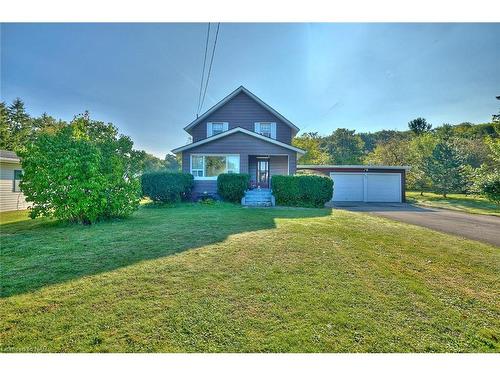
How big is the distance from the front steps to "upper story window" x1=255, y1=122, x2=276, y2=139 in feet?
17.6

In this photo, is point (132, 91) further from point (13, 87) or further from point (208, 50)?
point (208, 50)

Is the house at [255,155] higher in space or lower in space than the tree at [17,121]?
lower

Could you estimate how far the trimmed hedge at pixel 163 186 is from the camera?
12000 millimetres

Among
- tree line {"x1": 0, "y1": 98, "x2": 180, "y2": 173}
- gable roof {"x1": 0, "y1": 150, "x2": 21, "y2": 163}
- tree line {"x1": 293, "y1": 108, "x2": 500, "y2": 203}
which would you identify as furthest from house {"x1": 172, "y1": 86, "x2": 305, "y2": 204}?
tree line {"x1": 0, "y1": 98, "x2": 180, "y2": 173}

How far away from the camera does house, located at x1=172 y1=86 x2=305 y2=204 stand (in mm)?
13883

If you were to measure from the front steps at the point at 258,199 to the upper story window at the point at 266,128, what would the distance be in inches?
211

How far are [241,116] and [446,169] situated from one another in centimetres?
2068

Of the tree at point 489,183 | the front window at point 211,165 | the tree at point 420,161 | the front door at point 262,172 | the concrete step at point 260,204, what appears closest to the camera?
the concrete step at point 260,204

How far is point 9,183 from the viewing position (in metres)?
11.8

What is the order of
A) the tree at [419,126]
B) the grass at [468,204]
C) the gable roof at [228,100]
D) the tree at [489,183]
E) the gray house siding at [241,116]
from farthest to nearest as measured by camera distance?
the tree at [419,126], the gray house siding at [241,116], the gable roof at [228,100], the grass at [468,204], the tree at [489,183]

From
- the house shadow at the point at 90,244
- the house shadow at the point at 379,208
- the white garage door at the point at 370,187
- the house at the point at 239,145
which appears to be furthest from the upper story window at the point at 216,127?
the house shadow at the point at 90,244

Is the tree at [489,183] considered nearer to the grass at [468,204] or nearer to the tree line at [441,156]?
the tree line at [441,156]

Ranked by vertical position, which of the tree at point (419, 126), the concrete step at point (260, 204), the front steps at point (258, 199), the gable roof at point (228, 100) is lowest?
the concrete step at point (260, 204)

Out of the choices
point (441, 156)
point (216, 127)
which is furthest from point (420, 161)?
point (216, 127)
